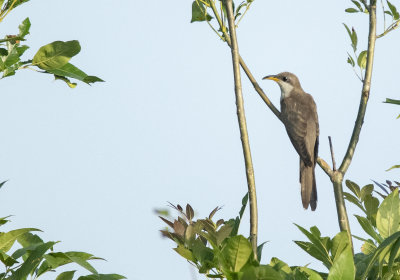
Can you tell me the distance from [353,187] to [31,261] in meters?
1.90

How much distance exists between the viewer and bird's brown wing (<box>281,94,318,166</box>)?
9.22 metres

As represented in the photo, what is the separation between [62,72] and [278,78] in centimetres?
878

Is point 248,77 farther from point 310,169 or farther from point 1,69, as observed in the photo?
point 310,169

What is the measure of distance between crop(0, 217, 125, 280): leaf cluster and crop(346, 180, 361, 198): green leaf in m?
1.61

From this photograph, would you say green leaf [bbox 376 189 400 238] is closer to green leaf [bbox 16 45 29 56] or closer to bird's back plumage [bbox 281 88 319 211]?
A: green leaf [bbox 16 45 29 56]

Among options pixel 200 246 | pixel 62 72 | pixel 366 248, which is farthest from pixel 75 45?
pixel 366 248

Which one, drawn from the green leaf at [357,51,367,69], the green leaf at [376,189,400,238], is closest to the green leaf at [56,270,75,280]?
the green leaf at [376,189,400,238]

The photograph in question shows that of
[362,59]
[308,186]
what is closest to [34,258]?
[362,59]

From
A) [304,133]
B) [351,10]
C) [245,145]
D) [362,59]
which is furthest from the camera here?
[304,133]

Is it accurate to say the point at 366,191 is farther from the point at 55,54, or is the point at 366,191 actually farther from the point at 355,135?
the point at 55,54

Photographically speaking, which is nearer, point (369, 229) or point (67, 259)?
point (67, 259)

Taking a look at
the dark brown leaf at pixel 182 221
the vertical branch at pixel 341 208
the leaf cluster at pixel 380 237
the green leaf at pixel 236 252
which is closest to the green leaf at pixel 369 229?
the leaf cluster at pixel 380 237

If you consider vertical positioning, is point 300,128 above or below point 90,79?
above

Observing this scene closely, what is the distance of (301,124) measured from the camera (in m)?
9.68
